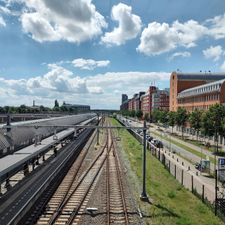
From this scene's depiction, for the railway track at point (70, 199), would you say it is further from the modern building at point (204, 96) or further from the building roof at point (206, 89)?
the building roof at point (206, 89)

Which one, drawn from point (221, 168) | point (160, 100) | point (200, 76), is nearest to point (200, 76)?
point (200, 76)

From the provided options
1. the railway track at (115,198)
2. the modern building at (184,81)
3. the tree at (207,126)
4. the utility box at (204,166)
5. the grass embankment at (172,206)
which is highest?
the modern building at (184,81)

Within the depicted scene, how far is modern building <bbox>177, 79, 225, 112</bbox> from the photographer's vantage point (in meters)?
74.9

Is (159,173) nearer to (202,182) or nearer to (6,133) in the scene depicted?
(202,182)

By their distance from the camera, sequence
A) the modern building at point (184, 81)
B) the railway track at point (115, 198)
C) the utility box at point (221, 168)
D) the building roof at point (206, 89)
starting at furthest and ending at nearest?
1. the modern building at point (184, 81)
2. the building roof at point (206, 89)
3. the utility box at point (221, 168)
4. the railway track at point (115, 198)

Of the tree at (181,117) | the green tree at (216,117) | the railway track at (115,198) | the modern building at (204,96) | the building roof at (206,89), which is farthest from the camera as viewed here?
the tree at (181,117)

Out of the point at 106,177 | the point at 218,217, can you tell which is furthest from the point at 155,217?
the point at 106,177

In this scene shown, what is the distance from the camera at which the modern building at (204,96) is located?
74.9 metres

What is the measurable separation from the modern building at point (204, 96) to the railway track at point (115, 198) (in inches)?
1776

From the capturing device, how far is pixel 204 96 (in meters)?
85.6

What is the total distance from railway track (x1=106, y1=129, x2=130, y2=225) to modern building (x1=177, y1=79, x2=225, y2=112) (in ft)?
148

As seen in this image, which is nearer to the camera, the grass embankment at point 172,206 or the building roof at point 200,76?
the grass embankment at point 172,206

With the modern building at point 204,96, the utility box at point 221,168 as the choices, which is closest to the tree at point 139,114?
the modern building at point 204,96

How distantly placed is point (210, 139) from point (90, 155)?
34951 millimetres
